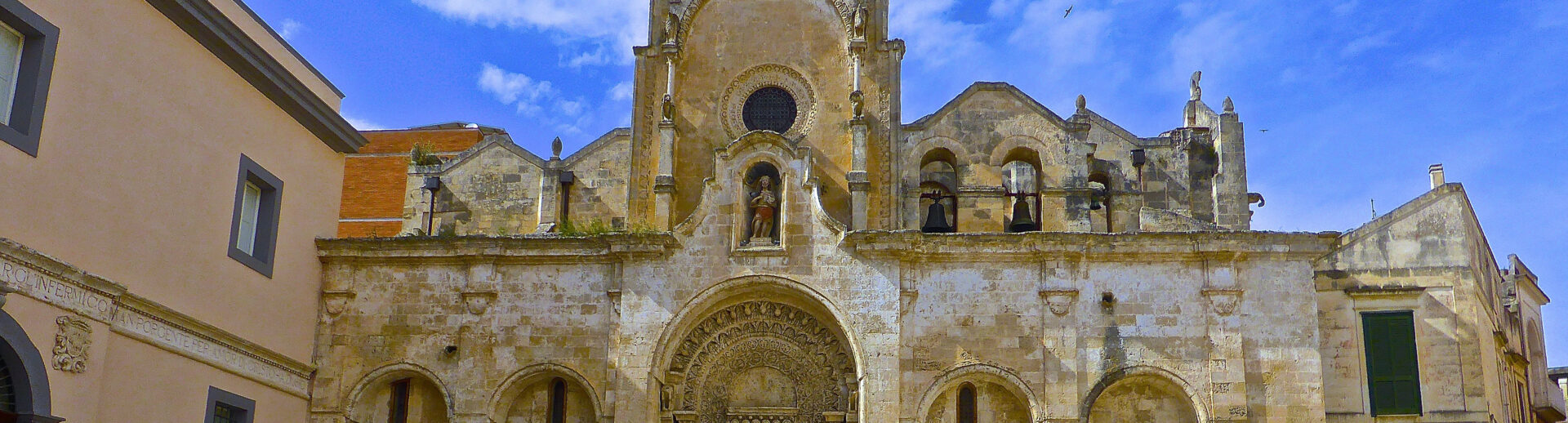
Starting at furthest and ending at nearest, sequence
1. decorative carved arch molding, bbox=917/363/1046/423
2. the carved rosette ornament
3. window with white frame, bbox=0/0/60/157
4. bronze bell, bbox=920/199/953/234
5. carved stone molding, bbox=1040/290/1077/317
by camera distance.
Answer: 1. bronze bell, bbox=920/199/953/234
2. carved stone molding, bbox=1040/290/1077/317
3. decorative carved arch molding, bbox=917/363/1046/423
4. the carved rosette ornament
5. window with white frame, bbox=0/0/60/157

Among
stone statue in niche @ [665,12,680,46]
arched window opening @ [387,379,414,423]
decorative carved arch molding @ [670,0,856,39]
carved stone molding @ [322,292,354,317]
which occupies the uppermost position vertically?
decorative carved arch molding @ [670,0,856,39]

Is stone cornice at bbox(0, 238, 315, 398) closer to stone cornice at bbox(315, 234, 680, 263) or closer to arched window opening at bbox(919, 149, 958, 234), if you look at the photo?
stone cornice at bbox(315, 234, 680, 263)

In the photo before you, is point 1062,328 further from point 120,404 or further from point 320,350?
point 120,404

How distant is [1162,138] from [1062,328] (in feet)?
19.7

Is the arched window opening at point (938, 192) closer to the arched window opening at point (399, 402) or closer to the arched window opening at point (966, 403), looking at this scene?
the arched window opening at point (966, 403)

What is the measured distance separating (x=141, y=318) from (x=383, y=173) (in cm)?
2088

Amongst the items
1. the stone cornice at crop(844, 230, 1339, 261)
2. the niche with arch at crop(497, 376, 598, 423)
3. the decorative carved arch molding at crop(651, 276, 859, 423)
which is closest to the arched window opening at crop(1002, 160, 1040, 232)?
the stone cornice at crop(844, 230, 1339, 261)

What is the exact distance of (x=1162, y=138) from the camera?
2489 centimetres

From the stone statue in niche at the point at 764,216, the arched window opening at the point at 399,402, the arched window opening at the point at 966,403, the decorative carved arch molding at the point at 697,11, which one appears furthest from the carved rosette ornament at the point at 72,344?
the arched window opening at the point at 966,403

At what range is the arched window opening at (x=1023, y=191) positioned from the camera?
2200cm

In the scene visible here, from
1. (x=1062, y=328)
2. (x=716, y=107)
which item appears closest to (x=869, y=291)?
(x=1062, y=328)

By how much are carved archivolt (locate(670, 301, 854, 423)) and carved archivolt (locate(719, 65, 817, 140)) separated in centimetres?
352

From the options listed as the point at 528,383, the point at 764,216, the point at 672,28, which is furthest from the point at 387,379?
the point at 672,28

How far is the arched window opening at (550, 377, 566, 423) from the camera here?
2139 cm
